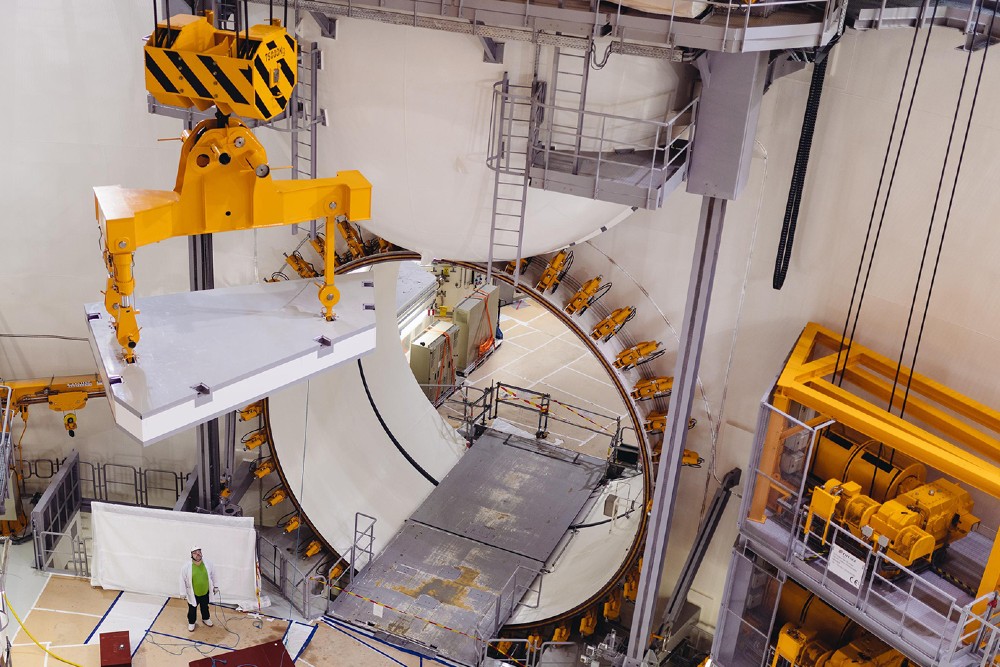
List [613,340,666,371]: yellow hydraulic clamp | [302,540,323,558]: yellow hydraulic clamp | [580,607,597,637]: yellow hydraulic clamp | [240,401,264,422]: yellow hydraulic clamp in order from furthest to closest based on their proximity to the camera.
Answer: [302,540,323,558]: yellow hydraulic clamp
[240,401,264,422]: yellow hydraulic clamp
[580,607,597,637]: yellow hydraulic clamp
[613,340,666,371]: yellow hydraulic clamp

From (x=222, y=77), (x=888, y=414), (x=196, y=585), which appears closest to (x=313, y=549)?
(x=196, y=585)

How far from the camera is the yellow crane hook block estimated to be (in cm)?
649

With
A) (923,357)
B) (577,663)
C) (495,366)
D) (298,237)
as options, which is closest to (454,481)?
(577,663)

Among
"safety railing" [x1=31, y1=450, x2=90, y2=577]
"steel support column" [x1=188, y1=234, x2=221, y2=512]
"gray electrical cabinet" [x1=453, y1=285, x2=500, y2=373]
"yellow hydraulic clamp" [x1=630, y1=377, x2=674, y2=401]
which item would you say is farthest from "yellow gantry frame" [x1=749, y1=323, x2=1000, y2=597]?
"gray electrical cabinet" [x1=453, y1=285, x2=500, y2=373]

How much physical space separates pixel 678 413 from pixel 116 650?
5485 millimetres

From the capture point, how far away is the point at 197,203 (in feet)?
22.1

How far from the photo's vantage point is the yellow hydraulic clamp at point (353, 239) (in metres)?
11.0

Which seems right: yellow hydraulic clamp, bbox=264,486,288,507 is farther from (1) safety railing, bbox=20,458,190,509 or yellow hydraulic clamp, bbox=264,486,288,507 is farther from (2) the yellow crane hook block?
(2) the yellow crane hook block

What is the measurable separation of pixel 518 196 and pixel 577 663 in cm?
546

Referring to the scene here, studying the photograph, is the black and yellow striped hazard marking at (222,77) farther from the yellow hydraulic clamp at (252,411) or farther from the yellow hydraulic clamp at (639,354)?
the yellow hydraulic clamp at (252,411)

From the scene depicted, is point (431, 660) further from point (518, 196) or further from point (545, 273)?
point (518, 196)

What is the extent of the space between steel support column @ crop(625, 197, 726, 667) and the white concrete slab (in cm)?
264

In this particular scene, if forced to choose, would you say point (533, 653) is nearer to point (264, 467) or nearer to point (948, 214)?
point (264, 467)

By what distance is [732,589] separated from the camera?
875 centimetres
